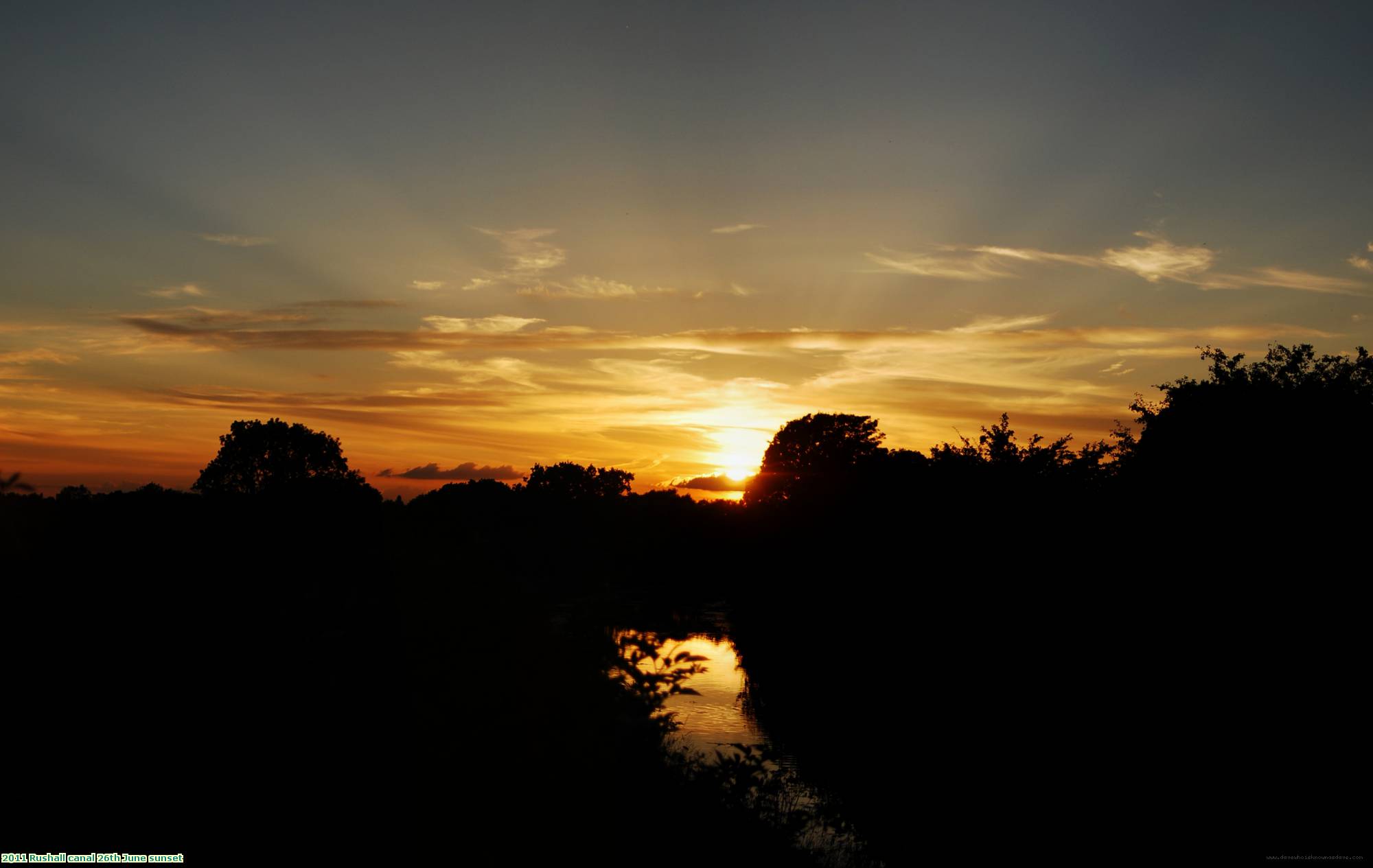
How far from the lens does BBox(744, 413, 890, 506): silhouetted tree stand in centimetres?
8725

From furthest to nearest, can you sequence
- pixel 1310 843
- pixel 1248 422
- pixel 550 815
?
1. pixel 1248 422
2. pixel 1310 843
3. pixel 550 815

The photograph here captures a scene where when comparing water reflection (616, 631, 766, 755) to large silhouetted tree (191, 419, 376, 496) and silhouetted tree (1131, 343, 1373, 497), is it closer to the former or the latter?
silhouetted tree (1131, 343, 1373, 497)

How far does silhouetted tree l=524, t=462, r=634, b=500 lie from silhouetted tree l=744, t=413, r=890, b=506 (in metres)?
38.8

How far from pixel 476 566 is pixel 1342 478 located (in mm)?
31693

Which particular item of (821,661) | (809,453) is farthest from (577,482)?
(821,661)

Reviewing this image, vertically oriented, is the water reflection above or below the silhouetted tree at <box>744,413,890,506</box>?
below

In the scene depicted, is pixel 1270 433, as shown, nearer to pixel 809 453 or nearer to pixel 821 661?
pixel 821 661

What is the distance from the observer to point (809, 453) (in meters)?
91.2

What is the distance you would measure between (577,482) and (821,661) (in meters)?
95.3

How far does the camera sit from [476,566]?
14656mm

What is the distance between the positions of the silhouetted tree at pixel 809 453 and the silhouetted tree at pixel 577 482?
38812 millimetres

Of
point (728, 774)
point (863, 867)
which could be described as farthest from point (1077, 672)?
point (728, 774)

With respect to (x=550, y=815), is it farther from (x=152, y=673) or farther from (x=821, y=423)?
(x=821, y=423)

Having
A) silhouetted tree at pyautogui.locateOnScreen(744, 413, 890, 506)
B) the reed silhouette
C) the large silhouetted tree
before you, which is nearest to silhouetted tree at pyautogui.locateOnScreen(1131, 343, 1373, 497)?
the reed silhouette
